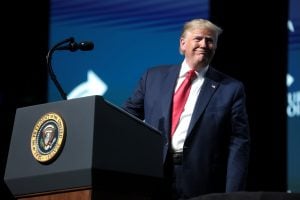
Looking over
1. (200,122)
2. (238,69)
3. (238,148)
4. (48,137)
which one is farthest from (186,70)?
(238,69)

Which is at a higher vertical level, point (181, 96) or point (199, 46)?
point (199, 46)

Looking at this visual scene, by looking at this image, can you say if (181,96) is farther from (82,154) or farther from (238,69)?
(238,69)

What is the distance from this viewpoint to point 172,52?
4.60m

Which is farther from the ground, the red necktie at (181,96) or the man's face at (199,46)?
the man's face at (199,46)

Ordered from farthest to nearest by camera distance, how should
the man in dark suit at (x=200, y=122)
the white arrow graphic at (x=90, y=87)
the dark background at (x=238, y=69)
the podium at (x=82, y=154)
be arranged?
the dark background at (x=238, y=69) < the white arrow graphic at (x=90, y=87) < the man in dark suit at (x=200, y=122) < the podium at (x=82, y=154)

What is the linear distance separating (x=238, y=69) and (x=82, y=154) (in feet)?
8.63

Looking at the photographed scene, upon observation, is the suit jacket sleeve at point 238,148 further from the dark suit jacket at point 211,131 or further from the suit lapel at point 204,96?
the suit lapel at point 204,96

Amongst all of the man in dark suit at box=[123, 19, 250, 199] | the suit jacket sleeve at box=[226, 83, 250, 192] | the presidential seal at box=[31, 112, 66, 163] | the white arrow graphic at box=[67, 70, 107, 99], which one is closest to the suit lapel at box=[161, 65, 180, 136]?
the man in dark suit at box=[123, 19, 250, 199]

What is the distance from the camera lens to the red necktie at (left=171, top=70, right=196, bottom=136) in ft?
10.1

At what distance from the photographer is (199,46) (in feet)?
10.4

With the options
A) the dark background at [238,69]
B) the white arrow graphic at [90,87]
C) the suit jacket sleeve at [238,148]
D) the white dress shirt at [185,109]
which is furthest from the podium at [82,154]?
the dark background at [238,69]

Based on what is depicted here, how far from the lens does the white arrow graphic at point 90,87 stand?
456 cm

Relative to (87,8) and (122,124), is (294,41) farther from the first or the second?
(122,124)

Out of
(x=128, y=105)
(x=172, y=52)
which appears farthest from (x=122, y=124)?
(x=172, y=52)
